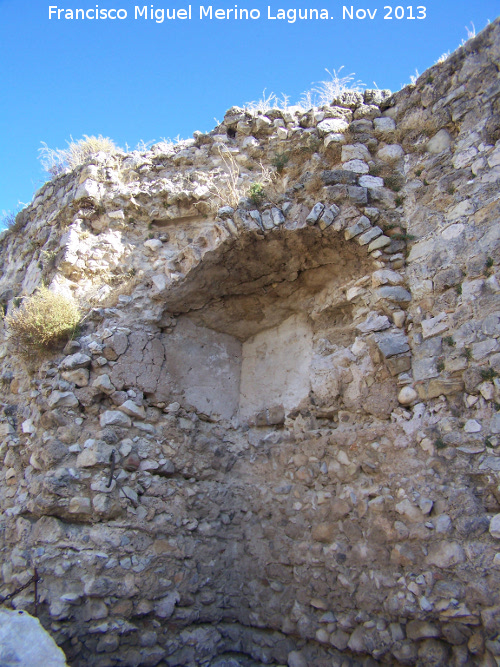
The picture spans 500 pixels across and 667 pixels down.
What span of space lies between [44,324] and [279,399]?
218 cm

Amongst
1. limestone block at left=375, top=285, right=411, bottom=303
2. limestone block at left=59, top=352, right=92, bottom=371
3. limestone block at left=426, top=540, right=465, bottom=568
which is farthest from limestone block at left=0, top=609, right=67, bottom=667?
limestone block at left=375, top=285, right=411, bottom=303

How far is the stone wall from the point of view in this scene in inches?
129

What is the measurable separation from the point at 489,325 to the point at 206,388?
254cm

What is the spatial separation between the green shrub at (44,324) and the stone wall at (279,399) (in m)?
0.15

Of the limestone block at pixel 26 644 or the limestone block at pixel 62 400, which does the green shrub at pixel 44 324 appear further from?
the limestone block at pixel 26 644

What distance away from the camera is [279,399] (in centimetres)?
469

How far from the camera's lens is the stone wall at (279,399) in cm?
328

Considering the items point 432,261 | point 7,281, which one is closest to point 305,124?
point 432,261

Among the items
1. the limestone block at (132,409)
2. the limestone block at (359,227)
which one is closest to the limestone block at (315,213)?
the limestone block at (359,227)

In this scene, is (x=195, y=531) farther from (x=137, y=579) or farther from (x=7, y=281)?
(x=7, y=281)

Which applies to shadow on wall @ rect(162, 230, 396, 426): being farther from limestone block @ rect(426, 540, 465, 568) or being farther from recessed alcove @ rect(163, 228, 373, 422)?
→ limestone block @ rect(426, 540, 465, 568)

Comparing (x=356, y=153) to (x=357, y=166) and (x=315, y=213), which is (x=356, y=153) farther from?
(x=315, y=213)

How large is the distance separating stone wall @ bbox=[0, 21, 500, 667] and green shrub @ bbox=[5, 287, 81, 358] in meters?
0.15

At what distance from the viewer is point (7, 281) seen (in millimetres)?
Result: 6027
